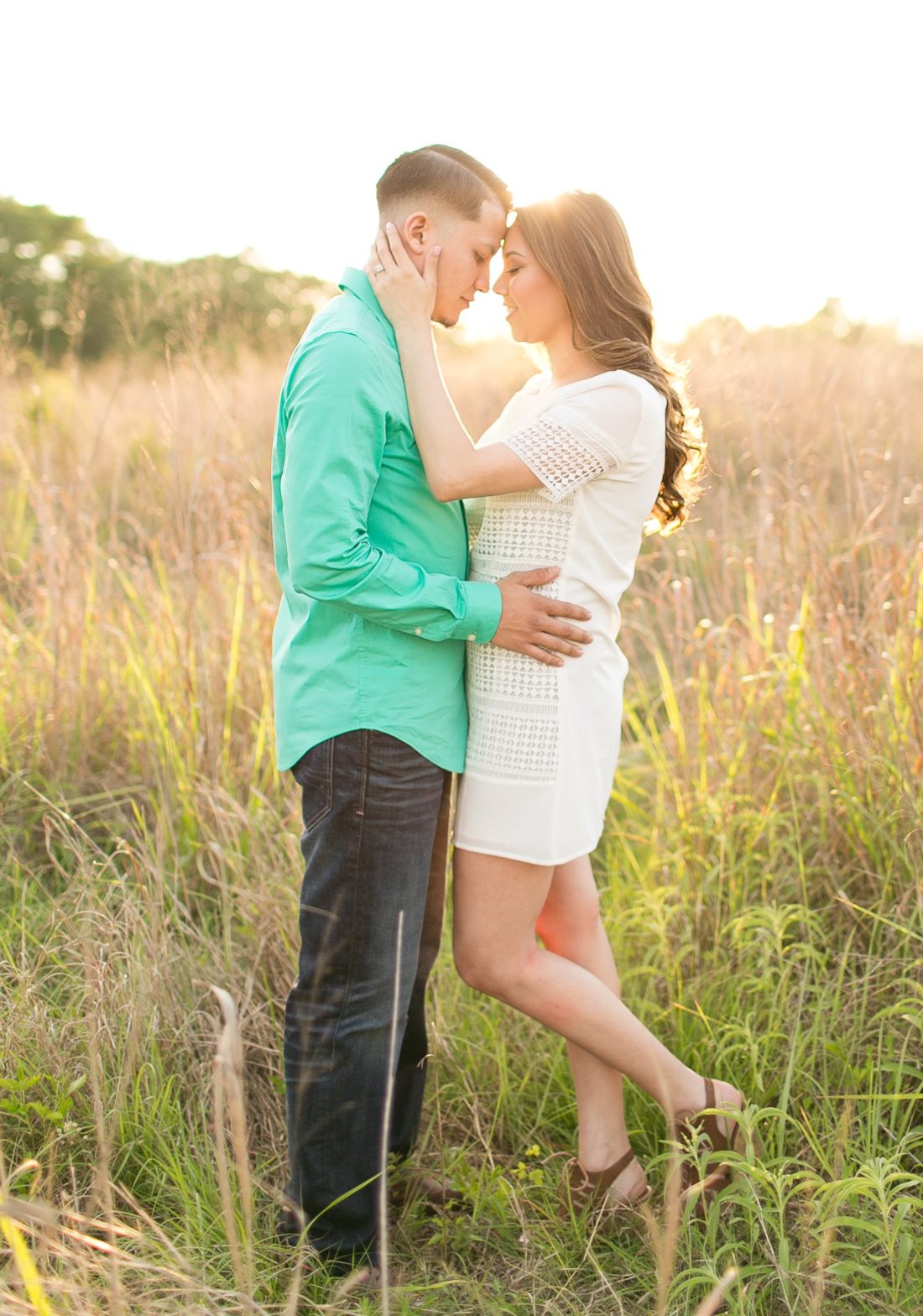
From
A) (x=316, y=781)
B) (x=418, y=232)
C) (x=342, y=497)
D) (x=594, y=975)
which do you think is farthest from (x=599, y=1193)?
(x=418, y=232)

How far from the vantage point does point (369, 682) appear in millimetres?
1855

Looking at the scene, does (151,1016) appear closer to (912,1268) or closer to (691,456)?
(912,1268)

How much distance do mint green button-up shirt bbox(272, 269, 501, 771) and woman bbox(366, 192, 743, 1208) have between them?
7cm

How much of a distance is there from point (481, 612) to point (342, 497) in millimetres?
355

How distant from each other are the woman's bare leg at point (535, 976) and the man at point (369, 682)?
11 centimetres

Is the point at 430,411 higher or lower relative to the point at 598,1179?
higher

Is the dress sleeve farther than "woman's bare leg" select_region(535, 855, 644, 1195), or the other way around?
"woman's bare leg" select_region(535, 855, 644, 1195)

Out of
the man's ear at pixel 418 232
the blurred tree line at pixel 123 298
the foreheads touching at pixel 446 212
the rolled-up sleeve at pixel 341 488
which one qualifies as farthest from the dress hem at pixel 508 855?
the blurred tree line at pixel 123 298

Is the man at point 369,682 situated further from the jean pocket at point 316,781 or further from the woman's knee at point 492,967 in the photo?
the woman's knee at point 492,967

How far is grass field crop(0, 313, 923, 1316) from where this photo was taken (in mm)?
1887

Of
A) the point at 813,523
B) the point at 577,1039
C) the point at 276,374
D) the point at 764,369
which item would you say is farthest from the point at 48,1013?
the point at 276,374

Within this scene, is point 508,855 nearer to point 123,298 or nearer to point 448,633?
point 448,633

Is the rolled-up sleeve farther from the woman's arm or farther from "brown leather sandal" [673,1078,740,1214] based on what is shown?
"brown leather sandal" [673,1078,740,1214]

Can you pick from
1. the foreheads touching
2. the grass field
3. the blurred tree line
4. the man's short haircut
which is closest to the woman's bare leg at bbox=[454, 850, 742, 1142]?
the grass field
